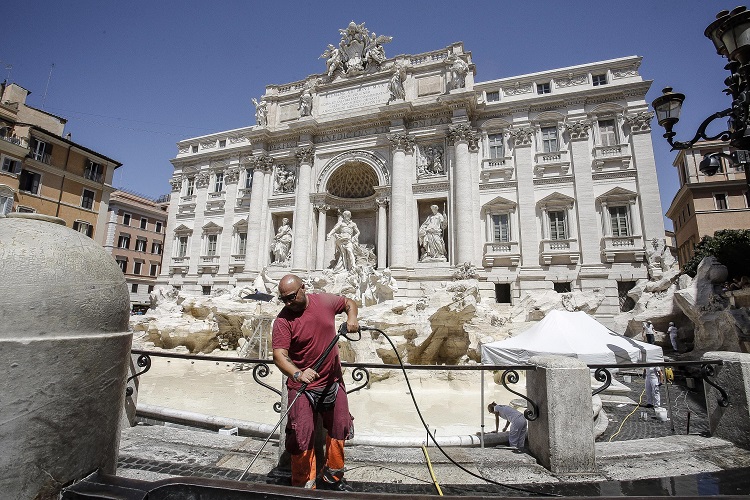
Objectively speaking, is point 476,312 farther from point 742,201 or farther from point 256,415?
point 742,201

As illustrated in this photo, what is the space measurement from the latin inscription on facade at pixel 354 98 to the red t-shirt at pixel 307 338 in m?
22.4

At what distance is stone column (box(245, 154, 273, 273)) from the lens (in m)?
24.4

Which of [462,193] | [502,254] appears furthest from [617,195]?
[462,193]

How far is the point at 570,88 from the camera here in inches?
800

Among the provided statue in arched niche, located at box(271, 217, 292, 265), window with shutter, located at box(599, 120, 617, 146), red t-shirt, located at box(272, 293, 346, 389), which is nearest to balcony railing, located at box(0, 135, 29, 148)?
statue in arched niche, located at box(271, 217, 292, 265)

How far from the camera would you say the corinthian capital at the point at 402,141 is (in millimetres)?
21656

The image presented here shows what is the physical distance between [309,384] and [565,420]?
236 cm

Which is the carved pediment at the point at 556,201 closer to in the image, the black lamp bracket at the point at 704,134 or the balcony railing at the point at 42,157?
the black lamp bracket at the point at 704,134

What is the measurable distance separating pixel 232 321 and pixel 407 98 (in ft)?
54.9

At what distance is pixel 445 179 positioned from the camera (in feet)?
68.9

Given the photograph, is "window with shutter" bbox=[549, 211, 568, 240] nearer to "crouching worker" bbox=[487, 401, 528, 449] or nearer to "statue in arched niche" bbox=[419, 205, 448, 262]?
"statue in arched niche" bbox=[419, 205, 448, 262]

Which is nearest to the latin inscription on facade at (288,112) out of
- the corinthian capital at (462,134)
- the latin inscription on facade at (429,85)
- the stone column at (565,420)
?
the latin inscription on facade at (429,85)

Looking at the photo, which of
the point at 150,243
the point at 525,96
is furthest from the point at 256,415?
the point at 150,243

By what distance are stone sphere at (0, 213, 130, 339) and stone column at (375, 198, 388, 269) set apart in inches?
764
